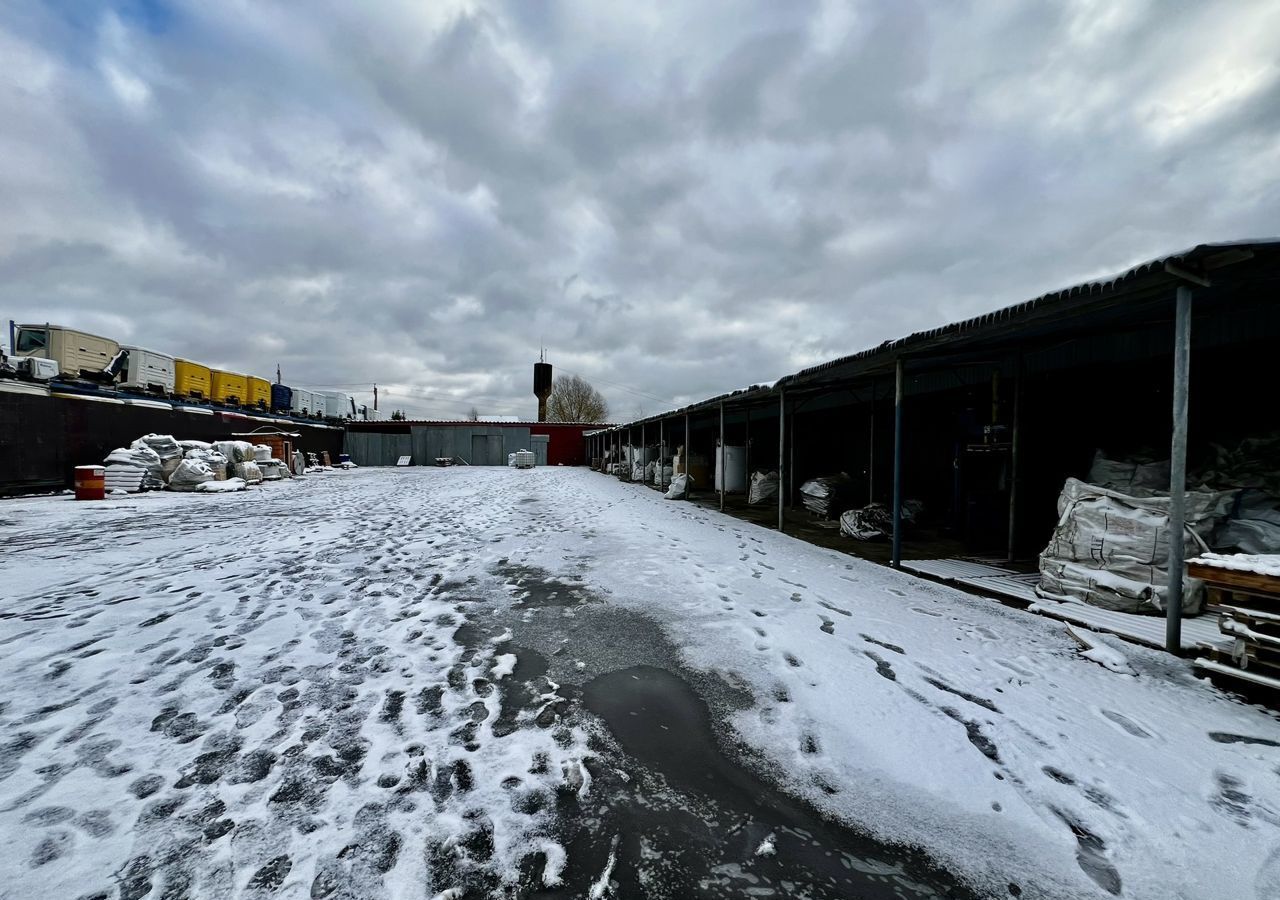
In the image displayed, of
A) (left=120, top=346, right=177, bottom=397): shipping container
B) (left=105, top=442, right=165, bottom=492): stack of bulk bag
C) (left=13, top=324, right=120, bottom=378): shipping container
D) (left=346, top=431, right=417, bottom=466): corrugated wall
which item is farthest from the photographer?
(left=346, top=431, right=417, bottom=466): corrugated wall

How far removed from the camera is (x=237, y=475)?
632 inches

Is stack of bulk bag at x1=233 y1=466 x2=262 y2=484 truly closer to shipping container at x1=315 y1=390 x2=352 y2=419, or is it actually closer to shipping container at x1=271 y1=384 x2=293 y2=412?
shipping container at x1=271 y1=384 x2=293 y2=412

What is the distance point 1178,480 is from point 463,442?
33760 mm

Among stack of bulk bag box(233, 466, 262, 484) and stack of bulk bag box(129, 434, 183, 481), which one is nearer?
stack of bulk bag box(129, 434, 183, 481)

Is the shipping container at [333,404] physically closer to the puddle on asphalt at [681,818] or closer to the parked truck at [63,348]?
the parked truck at [63,348]

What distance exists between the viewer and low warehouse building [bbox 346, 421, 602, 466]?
31.9 meters

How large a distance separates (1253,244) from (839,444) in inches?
381

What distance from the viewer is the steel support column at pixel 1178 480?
10.8 ft

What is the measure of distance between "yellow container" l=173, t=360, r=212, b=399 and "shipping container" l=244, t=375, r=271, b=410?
8.09 feet

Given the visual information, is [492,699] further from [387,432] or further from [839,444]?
[387,432]

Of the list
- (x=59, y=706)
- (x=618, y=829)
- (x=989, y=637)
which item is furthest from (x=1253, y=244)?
(x=59, y=706)

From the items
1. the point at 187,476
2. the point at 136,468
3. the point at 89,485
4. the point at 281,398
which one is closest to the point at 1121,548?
the point at 89,485

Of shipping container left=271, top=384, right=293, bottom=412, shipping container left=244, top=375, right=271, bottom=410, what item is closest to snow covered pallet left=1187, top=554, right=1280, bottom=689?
shipping container left=244, top=375, right=271, bottom=410

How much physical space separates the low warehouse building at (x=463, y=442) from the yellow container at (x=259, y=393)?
594 cm
